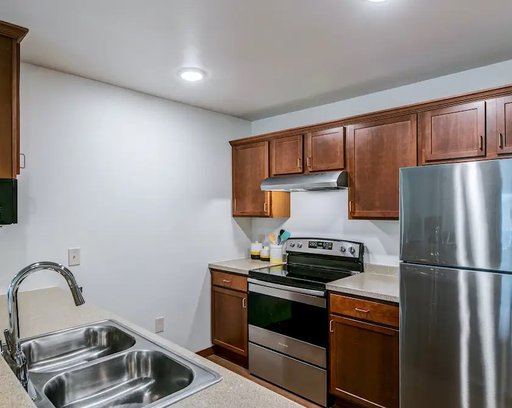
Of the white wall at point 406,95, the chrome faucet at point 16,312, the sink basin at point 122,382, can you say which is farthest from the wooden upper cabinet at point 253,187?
the chrome faucet at point 16,312

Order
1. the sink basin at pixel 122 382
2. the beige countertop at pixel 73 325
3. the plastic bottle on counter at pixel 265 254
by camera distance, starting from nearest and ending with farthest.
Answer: the beige countertop at pixel 73 325, the sink basin at pixel 122 382, the plastic bottle on counter at pixel 265 254

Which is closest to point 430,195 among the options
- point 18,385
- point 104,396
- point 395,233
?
point 395,233

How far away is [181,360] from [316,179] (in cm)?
182

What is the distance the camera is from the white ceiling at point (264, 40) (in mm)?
1671

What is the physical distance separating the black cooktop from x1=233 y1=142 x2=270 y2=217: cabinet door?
558 millimetres

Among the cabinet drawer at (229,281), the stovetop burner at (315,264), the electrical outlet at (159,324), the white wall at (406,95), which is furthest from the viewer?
the cabinet drawer at (229,281)

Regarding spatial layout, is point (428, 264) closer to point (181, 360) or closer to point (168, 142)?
point (181, 360)

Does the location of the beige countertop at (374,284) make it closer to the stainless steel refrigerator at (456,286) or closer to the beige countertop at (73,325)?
the stainless steel refrigerator at (456,286)

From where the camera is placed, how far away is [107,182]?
105 inches

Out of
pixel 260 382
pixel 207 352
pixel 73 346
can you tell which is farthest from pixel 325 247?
pixel 73 346

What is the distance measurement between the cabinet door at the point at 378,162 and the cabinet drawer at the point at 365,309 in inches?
24.6

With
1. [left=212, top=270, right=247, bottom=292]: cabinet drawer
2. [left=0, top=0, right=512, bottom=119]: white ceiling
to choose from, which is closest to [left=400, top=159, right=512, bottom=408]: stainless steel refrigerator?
[left=0, top=0, right=512, bottom=119]: white ceiling

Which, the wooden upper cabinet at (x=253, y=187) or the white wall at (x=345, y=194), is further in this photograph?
the wooden upper cabinet at (x=253, y=187)

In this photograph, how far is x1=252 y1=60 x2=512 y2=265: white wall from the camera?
2.41m
